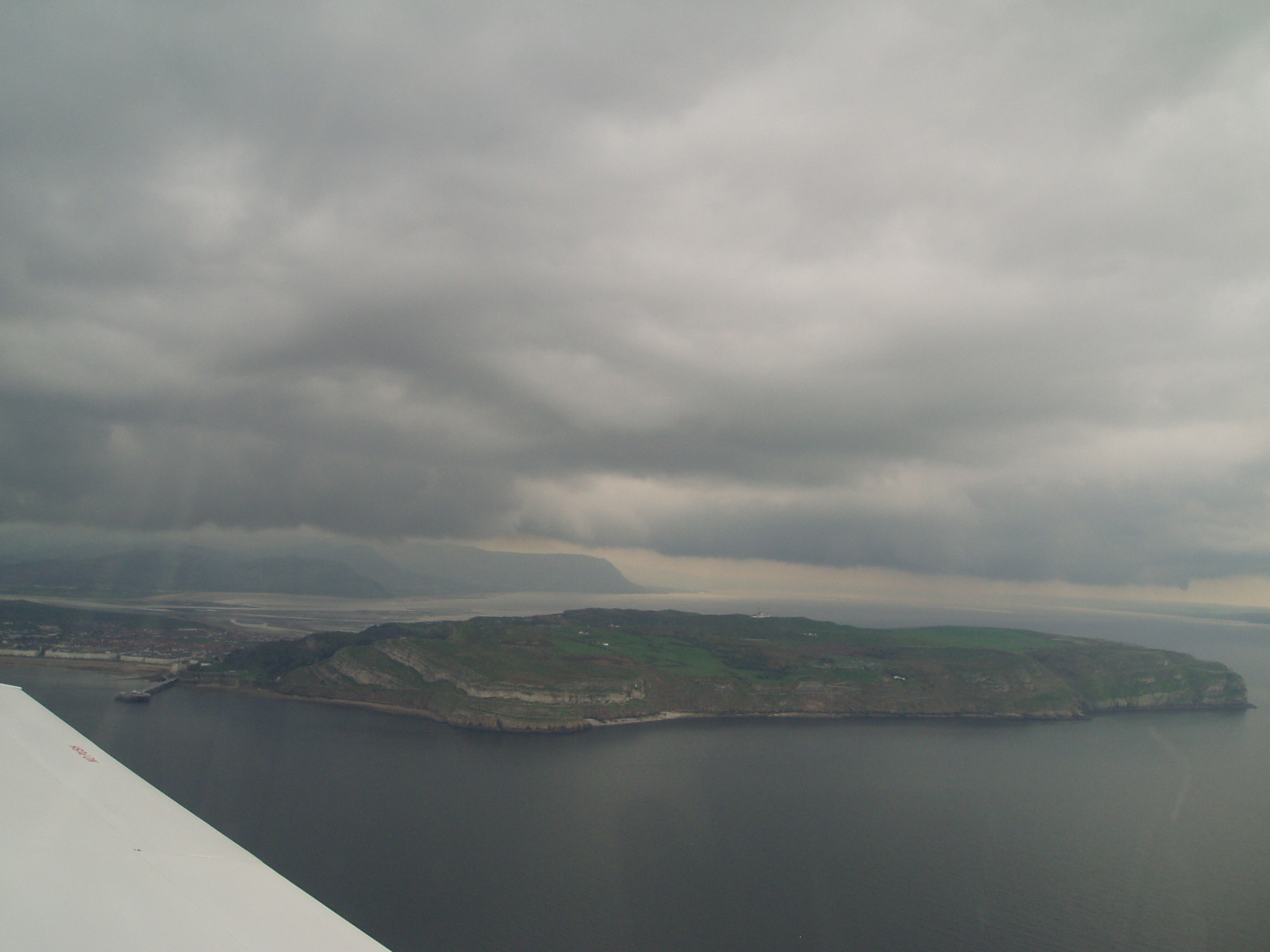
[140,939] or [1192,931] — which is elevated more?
[140,939]

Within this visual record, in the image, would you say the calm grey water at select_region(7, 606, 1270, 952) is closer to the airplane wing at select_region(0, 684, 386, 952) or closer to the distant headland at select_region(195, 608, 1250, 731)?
Result: the distant headland at select_region(195, 608, 1250, 731)

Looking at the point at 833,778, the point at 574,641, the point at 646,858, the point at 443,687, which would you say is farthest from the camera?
the point at 574,641

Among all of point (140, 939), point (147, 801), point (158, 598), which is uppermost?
point (140, 939)

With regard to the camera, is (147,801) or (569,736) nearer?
(147,801)

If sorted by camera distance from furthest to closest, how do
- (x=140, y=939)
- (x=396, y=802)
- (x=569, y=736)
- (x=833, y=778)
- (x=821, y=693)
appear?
(x=821, y=693) → (x=569, y=736) → (x=833, y=778) → (x=396, y=802) → (x=140, y=939)

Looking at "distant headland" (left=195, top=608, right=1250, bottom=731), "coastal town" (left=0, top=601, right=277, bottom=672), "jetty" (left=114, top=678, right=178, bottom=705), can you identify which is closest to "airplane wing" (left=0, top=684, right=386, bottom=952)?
"distant headland" (left=195, top=608, right=1250, bottom=731)

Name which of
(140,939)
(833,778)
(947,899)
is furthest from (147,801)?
(833,778)

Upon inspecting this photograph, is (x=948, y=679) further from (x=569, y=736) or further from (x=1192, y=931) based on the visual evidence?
(x=1192, y=931)
